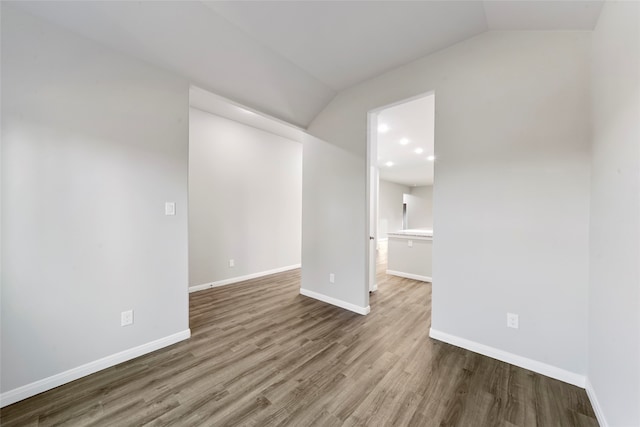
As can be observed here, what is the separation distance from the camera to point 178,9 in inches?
74.1

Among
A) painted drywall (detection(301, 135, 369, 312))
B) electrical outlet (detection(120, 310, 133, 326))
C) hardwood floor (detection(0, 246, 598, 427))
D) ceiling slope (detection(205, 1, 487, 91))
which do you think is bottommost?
hardwood floor (detection(0, 246, 598, 427))

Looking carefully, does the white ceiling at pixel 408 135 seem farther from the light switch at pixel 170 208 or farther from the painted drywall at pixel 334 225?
the light switch at pixel 170 208

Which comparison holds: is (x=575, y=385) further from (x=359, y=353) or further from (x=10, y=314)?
(x=10, y=314)

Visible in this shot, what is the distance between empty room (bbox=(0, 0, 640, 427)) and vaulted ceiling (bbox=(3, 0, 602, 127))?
0.7 inches

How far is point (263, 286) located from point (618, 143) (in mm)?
4197

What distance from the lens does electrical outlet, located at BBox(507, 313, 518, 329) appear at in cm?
200

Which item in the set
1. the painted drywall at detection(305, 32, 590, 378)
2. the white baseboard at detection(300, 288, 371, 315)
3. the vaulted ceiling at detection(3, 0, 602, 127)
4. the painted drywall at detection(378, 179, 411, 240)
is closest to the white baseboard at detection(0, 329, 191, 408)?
the white baseboard at detection(300, 288, 371, 315)

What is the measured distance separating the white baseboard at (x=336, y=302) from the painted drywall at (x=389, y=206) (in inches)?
274

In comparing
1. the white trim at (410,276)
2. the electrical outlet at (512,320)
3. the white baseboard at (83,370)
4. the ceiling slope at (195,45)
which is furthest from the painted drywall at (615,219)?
the white baseboard at (83,370)

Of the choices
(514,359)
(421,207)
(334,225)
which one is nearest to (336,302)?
(334,225)

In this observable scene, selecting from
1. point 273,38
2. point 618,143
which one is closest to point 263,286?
point 273,38

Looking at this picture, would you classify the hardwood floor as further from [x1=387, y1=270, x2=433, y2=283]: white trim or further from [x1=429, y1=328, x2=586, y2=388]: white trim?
[x1=387, y1=270, x2=433, y2=283]: white trim

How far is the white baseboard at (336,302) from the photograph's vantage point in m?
3.03

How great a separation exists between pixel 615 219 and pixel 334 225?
246cm
